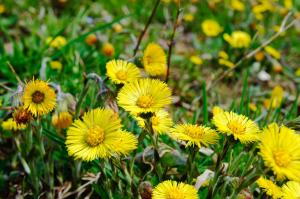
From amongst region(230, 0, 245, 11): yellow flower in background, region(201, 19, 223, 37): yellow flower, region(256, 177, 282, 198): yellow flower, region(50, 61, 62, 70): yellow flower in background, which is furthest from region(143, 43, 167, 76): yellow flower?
region(230, 0, 245, 11): yellow flower in background

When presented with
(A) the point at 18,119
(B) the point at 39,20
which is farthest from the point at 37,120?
(B) the point at 39,20

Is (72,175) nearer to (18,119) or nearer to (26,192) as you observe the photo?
(26,192)

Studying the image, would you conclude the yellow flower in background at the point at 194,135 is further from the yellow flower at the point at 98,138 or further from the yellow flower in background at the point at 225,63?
the yellow flower in background at the point at 225,63

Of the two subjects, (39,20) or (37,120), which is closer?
(37,120)

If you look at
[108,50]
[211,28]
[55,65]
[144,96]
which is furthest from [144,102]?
[211,28]

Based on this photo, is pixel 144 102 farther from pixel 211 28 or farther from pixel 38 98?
pixel 211 28

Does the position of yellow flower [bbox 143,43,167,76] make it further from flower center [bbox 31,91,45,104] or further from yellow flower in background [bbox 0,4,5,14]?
yellow flower in background [bbox 0,4,5,14]
